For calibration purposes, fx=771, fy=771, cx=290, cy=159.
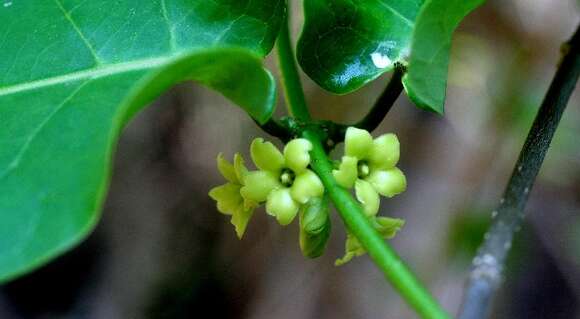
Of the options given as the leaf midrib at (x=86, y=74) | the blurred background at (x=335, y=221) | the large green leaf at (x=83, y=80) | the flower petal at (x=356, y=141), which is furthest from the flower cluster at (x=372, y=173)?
the blurred background at (x=335, y=221)

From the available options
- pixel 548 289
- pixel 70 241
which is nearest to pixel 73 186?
pixel 70 241

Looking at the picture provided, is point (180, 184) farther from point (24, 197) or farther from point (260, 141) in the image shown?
point (24, 197)

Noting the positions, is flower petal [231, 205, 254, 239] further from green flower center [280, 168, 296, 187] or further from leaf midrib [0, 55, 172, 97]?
leaf midrib [0, 55, 172, 97]

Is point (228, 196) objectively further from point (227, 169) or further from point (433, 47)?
point (433, 47)

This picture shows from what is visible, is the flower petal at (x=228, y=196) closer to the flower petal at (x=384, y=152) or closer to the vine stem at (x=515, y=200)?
the flower petal at (x=384, y=152)

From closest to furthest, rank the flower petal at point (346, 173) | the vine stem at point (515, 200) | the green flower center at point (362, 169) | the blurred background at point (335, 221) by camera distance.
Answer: the vine stem at point (515, 200)
the flower petal at point (346, 173)
the green flower center at point (362, 169)
the blurred background at point (335, 221)

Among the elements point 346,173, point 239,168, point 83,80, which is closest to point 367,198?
point 346,173
